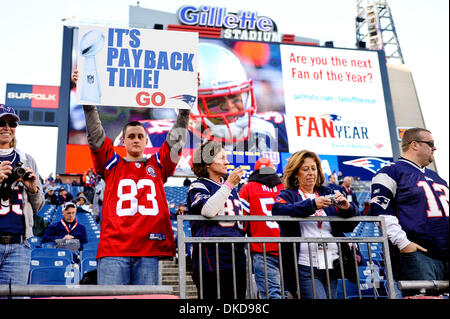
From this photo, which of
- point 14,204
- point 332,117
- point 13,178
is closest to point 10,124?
point 13,178

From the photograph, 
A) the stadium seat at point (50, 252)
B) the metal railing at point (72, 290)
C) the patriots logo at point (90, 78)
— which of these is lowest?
the metal railing at point (72, 290)

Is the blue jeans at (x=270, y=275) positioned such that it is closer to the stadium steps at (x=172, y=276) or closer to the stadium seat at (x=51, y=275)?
the stadium seat at (x=51, y=275)

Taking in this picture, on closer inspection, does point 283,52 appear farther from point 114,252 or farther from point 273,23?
point 114,252

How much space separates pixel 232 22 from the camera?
2006 cm

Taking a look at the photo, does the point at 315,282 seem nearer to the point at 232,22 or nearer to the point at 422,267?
the point at 422,267

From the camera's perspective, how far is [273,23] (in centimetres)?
2047

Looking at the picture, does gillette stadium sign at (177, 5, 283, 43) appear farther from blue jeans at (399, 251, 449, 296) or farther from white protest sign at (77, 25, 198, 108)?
blue jeans at (399, 251, 449, 296)

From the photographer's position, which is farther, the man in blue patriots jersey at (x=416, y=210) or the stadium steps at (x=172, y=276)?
the stadium steps at (x=172, y=276)

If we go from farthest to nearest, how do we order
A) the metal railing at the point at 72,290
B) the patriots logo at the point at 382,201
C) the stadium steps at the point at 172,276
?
the stadium steps at the point at 172,276 → the patriots logo at the point at 382,201 → the metal railing at the point at 72,290

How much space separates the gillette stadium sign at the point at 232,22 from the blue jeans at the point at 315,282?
58.2ft

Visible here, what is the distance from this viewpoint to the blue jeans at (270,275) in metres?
3.66

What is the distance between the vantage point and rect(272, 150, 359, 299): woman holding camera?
9.37ft

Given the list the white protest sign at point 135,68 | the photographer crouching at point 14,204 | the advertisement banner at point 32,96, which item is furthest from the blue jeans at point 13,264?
the advertisement banner at point 32,96

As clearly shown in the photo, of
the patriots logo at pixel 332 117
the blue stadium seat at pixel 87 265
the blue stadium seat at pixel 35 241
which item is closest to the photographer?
the blue stadium seat at pixel 87 265
